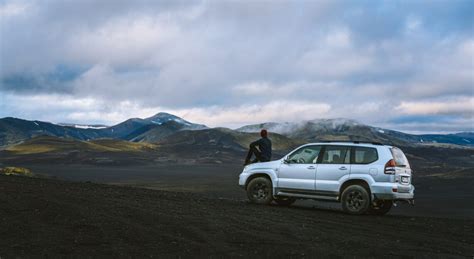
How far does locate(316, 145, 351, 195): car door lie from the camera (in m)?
14.9

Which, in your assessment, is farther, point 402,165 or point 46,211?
point 402,165

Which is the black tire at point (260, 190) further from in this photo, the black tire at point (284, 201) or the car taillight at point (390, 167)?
the car taillight at point (390, 167)

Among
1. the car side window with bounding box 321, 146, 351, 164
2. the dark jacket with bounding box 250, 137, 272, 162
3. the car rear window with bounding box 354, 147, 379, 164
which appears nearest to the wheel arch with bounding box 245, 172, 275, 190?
the dark jacket with bounding box 250, 137, 272, 162

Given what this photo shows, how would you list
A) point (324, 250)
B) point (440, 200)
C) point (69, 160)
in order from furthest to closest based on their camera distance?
point (69, 160) < point (440, 200) < point (324, 250)

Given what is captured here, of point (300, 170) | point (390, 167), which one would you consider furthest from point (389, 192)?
point (300, 170)

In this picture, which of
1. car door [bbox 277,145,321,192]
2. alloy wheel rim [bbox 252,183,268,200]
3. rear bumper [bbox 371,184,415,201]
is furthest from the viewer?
alloy wheel rim [bbox 252,183,268,200]

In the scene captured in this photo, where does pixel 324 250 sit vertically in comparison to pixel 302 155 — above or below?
below

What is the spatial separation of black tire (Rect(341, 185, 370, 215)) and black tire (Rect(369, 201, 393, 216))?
0.53m

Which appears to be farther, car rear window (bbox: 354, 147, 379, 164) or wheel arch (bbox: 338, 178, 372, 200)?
car rear window (bbox: 354, 147, 379, 164)

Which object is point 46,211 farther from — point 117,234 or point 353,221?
point 353,221

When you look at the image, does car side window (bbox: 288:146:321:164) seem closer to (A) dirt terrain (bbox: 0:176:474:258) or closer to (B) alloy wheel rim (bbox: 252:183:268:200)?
(B) alloy wheel rim (bbox: 252:183:268:200)

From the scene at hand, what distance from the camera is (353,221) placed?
1302cm

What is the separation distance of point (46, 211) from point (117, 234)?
292 centimetres

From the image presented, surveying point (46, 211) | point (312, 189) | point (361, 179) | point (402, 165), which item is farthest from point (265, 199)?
point (46, 211)
